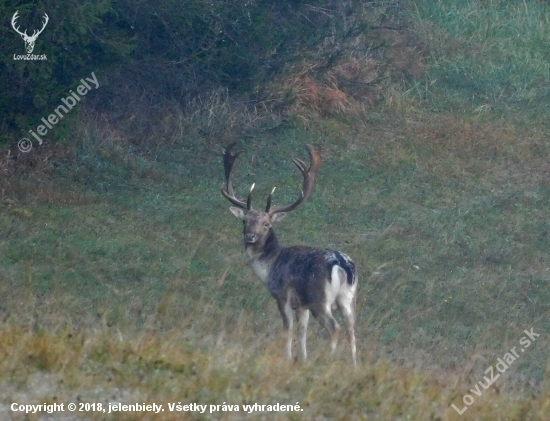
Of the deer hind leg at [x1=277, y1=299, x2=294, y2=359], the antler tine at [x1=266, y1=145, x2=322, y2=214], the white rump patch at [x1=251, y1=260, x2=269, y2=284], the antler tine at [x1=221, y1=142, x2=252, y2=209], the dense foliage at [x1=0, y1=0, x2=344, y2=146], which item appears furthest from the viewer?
the dense foliage at [x1=0, y1=0, x2=344, y2=146]

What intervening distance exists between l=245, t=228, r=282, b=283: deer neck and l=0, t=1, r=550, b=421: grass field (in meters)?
0.50

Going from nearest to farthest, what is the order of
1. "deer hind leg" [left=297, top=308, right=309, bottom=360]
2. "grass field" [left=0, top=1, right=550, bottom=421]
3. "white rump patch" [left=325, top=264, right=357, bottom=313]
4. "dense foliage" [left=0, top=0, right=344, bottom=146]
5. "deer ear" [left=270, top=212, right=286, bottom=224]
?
"grass field" [left=0, top=1, right=550, bottom=421] → "deer hind leg" [left=297, top=308, right=309, bottom=360] → "white rump patch" [left=325, top=264, right=357, bottom=313] → "deer ear" [left=270, top=212, right=286, bottom=224] → "dense foliage" [left=0, top=0, right=344, bottom=146]

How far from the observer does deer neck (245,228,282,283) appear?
9492mm

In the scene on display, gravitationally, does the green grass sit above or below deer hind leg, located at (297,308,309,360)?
below

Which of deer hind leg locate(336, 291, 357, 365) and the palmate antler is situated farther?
the palmate antler

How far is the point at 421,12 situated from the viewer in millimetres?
22141

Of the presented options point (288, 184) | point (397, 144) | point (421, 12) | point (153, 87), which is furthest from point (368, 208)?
point (421, 12)

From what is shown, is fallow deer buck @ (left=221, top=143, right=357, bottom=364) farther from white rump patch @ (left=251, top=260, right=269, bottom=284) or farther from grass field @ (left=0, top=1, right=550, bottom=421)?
grass field @ (left=0, top=1, right=550, bottom=421)

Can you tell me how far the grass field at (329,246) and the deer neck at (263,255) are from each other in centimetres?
50

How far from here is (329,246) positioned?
13.2 metres

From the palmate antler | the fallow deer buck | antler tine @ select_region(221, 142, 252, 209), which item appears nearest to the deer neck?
the fallow deer buck

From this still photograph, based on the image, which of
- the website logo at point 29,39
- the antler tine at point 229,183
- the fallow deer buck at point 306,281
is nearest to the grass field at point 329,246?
the fallow deer buck at point 306,281

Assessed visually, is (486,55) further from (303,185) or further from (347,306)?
(347,306)

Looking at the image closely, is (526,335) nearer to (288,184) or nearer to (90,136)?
(288,184)
